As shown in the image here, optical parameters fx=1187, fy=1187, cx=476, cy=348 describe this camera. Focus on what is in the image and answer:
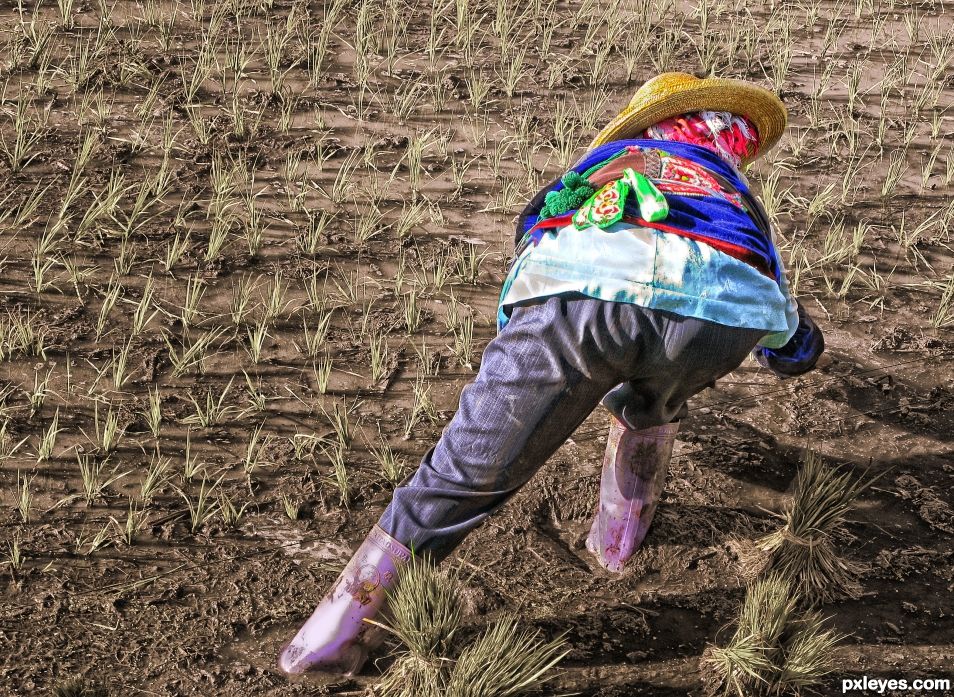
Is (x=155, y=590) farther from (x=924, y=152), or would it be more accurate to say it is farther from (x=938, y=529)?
(x=924, y=152)

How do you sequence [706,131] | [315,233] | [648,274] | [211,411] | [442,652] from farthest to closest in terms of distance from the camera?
1. [315,233]
2. [211,411]
3. [706,131]
4. [442,652]
5. [648,274]

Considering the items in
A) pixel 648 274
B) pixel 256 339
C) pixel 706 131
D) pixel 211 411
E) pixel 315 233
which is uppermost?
pixel 706 131

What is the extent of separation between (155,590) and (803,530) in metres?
1.48

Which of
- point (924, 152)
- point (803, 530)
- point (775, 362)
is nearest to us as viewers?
point (775, 362)

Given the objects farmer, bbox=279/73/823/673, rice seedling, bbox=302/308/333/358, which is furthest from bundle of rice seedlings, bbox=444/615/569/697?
rice seedling, bbox=302/308/333/358

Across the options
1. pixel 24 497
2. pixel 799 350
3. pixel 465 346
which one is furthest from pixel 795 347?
pixel 24 497

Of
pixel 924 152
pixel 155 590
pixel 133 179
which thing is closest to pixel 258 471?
pixel 155 590

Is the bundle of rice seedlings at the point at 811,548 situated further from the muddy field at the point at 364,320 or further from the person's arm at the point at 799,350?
the person's arm at the point at 799,350

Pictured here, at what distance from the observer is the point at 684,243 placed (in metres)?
2.18

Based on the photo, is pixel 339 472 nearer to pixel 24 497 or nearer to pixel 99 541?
pixel 99 541

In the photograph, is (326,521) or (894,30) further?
(894,30)

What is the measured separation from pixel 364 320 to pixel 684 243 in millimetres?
1370

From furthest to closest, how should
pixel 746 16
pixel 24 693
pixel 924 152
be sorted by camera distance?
pixel 746 16 → pixel 924 152 → pixel 24 693

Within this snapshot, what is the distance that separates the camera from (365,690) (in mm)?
2406
